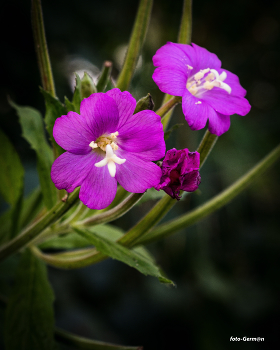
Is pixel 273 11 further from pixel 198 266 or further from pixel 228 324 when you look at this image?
pixel 228 324

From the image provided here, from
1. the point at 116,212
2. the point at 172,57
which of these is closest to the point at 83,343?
the point at 116,212

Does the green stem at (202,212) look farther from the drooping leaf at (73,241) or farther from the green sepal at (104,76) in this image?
the green sepal at (104,76)

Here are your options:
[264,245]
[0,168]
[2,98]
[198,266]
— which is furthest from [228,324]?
[2,98]

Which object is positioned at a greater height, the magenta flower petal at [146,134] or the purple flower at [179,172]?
the magenta flower petal at [146,134]

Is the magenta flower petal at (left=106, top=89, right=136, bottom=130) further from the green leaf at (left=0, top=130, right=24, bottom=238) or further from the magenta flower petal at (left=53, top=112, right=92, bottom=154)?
the green leaf at (left=0, top=130, right=24, bottom=238)

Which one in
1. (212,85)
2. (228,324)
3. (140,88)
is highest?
(140,88)

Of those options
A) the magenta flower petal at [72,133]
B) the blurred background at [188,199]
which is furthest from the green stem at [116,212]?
the blurred background at [188,199]

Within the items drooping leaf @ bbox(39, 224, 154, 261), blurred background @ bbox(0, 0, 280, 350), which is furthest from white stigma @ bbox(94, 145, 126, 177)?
blurred background @ bbox(0, 0, 280, 350)
